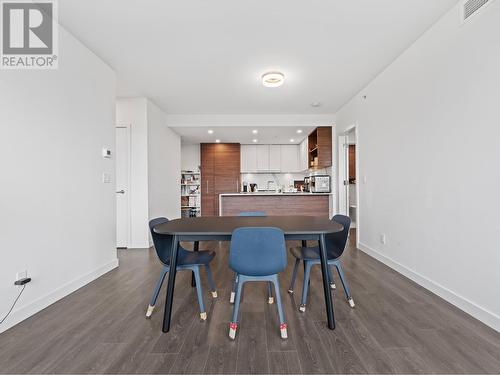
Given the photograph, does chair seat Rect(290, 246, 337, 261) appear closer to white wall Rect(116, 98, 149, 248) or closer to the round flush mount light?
the round flush mount light

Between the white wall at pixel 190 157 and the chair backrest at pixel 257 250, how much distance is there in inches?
231

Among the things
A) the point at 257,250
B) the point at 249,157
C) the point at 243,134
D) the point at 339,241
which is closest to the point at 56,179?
the point at 257,250

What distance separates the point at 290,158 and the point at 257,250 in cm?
591

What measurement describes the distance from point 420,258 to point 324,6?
2701 millimetres

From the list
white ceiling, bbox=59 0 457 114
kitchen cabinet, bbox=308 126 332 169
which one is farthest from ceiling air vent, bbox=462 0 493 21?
kitchen cabinet, bbox=308 126 332 169

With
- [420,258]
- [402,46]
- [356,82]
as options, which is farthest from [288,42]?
[420,258]

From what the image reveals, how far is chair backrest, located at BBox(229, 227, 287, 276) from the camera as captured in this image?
1513mm

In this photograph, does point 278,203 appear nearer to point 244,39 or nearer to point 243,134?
point 243,134

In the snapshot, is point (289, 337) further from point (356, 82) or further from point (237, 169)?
point (237, 169)

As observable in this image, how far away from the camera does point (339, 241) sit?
7.06ft

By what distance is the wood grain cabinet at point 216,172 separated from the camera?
685 cm

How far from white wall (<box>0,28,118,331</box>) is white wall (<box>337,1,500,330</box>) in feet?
12.0

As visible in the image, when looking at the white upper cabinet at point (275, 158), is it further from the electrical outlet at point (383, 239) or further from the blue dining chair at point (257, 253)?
the blue dining chair at point (257, 253)

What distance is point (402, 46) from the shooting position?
2672 millimetres
